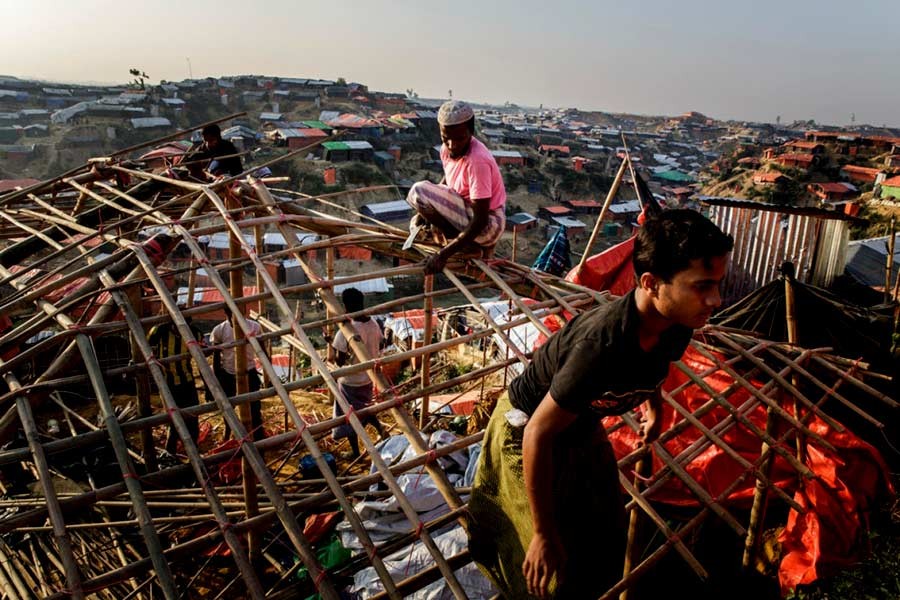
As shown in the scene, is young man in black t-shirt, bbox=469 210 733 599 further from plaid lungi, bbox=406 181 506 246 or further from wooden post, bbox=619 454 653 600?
plaid lungi, bbox=406 181 506 246

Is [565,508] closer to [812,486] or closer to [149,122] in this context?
[812,486]

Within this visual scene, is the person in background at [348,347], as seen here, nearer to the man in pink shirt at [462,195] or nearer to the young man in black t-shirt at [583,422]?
the man in pink shirt at [462,195]

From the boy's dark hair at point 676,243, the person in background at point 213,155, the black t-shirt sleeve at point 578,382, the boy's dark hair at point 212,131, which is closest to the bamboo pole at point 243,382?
the person in background at point 213,155

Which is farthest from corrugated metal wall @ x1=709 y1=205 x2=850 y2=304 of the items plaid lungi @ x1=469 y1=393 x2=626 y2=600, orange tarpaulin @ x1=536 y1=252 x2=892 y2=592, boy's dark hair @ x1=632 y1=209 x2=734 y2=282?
boy's dark hair @ x1=632 y1=209 x2=734 y2=282

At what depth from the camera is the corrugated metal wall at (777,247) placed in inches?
332

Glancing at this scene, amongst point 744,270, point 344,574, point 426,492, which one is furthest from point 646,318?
point 744,270

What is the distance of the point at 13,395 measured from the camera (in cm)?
259

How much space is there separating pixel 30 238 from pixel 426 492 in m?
4.05

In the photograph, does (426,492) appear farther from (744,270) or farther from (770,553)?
(744,270)

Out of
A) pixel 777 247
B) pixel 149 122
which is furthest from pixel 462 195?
pixel 149 122

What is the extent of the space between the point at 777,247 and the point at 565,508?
340 inches

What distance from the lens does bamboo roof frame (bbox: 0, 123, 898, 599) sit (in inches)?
90.9

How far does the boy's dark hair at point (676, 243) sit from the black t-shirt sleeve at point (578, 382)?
0.30m

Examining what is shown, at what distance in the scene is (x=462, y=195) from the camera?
427 cm
